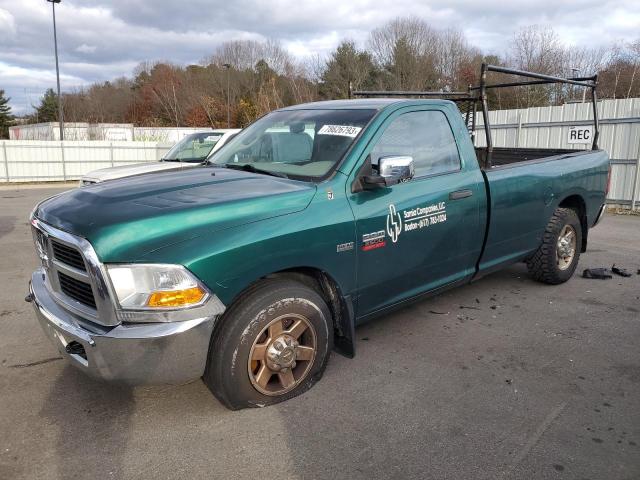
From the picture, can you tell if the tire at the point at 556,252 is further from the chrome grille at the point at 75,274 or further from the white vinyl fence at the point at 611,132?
the white vinyl fence at the point at 611,132

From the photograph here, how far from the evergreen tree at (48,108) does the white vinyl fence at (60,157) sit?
49.2 meters

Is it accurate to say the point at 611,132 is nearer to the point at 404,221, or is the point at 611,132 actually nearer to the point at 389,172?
the point at 404,221

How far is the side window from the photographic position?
3645 mm

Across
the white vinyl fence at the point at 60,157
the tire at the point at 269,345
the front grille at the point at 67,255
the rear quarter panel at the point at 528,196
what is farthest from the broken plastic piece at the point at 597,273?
the white vinyl fence at the point at 60,157

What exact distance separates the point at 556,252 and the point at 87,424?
4605mm

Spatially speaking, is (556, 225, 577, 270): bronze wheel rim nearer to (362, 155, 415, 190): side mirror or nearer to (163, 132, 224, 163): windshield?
(362, 155, 415, 190): side mirror

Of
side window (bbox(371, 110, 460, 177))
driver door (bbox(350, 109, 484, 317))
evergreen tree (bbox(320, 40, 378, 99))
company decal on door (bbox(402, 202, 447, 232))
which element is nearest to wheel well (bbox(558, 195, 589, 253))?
driver door (bbox(350, 109, 484, 317))

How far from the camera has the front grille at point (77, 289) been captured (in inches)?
106

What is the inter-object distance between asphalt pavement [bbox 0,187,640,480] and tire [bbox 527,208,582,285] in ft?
2.93

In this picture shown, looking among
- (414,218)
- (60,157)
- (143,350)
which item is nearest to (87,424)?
(143,350)

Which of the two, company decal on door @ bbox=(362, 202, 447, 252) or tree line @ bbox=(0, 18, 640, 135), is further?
tree line @ bbox=(0, 18, 640, 135)

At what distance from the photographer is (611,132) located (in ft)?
38.3

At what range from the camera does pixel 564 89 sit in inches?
1045

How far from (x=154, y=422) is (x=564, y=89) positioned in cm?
2866
